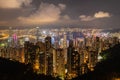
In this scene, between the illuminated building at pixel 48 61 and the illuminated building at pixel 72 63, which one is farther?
the illuminated building at pixel 48 61

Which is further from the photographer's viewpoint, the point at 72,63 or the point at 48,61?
the point at 48,61

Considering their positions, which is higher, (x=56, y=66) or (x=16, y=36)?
(x=16, y=36)

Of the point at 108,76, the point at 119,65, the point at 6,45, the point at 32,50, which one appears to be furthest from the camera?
the point at 6,45

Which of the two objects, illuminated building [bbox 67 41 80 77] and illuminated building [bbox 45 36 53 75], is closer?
illuminated building [bbox 67 41 80 77]

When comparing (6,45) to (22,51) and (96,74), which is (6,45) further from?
(96,74)

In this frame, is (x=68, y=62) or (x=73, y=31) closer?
(x=68, y=62)

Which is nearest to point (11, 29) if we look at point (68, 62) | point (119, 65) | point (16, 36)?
point (16, 36)

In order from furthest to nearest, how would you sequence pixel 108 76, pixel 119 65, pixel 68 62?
pixel 68 62 < pixel 119 65 < pixel 108 76

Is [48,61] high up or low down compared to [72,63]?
up

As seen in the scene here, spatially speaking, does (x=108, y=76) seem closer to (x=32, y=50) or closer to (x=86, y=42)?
(x=32, y=50)
